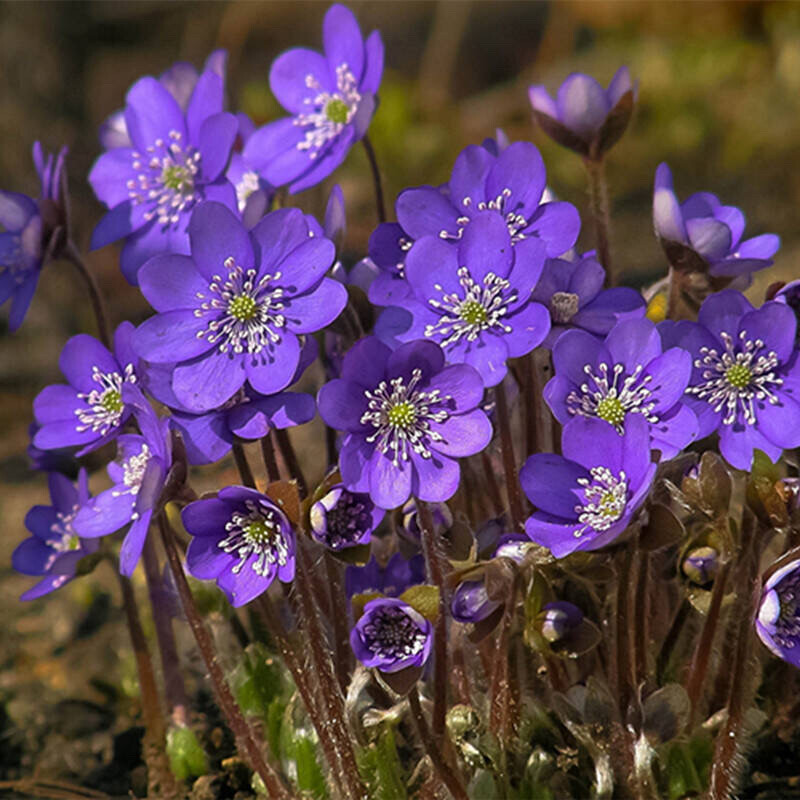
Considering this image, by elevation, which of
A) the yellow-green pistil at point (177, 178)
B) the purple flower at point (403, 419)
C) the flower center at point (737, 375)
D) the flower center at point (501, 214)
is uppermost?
the yellow-green pistil at point (177, 178)

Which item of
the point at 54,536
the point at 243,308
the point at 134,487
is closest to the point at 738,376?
the point at 243,308

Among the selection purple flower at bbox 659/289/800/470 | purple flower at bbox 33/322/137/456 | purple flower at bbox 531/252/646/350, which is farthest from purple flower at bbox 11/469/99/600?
purple flower at bbox 659/289/800/470

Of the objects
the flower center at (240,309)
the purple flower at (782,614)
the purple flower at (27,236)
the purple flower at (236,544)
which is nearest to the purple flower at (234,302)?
the flower center at (240,309)

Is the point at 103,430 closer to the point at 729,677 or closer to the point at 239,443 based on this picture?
the point at 239,443

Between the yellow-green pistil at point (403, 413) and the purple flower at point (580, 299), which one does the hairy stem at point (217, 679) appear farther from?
the purple flower at point (580, 299)

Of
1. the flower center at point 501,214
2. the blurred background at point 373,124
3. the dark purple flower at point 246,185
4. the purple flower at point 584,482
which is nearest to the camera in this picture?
the purple flower at point 584,482

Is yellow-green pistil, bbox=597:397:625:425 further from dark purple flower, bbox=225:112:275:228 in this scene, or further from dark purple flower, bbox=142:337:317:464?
dark purple flower, bbox=225:112:275:228
